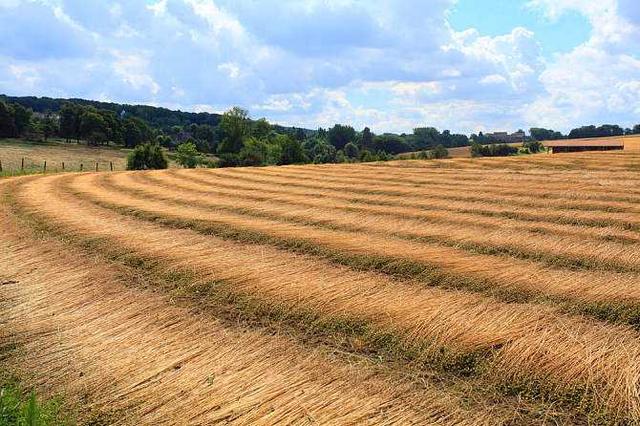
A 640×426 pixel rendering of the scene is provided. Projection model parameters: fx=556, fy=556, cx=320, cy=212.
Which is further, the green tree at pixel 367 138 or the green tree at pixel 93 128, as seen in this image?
the green tree at pixel 367 138

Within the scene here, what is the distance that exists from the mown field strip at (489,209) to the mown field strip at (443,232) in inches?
70.0

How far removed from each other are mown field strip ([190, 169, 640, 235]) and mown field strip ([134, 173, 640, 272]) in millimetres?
1779

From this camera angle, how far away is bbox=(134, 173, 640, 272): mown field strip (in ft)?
30.9

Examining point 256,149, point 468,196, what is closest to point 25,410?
point 468,196

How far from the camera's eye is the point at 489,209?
1452 cm

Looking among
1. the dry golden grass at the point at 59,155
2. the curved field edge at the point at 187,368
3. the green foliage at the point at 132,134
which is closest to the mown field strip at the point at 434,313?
the curved field edge at the point at 187,368

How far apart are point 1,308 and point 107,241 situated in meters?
3.36

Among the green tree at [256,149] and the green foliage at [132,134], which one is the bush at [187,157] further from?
the green foliage at [132,134]

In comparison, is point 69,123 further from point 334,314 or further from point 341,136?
point 334,314

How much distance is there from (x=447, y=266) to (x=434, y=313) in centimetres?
197

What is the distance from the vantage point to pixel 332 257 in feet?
32.8

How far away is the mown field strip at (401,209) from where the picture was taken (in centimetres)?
1135

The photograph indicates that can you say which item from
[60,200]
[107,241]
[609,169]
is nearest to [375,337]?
[107,241]

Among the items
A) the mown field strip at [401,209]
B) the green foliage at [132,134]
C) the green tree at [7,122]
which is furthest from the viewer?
the green foliage at [132,134]
